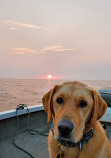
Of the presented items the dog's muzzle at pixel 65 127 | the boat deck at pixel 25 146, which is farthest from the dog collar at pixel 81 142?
the boat deck at pixel 25 146

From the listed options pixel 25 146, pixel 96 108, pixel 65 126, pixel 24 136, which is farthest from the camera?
pixel 24 136

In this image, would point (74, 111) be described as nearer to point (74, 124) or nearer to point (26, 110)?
point (74, 124)

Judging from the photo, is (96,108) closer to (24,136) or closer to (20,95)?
(24,136)

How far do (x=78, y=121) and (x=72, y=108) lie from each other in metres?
0.17

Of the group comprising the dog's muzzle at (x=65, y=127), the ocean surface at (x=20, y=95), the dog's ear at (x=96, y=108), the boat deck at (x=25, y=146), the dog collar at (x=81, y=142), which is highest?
the dog's ear at (x=96, y=108)

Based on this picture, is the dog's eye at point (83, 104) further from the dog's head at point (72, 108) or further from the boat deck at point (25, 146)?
the boat deck at point (25, 146)

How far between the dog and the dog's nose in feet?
0.13

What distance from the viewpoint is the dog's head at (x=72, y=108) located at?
1.63 metres

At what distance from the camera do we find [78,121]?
5.48 feet

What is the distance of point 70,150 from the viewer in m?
1.87

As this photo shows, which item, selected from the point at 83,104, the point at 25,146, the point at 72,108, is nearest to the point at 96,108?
the point at 83,104

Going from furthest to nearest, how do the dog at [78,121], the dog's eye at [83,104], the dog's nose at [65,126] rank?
the dog's eye at [83,104] < the dog at [78,121] < the dog's nose at [65,126]

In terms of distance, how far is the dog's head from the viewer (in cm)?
163

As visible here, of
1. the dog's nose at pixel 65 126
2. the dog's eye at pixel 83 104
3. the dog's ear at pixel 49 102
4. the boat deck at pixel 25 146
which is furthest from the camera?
the boat deck at pixel 25 146
